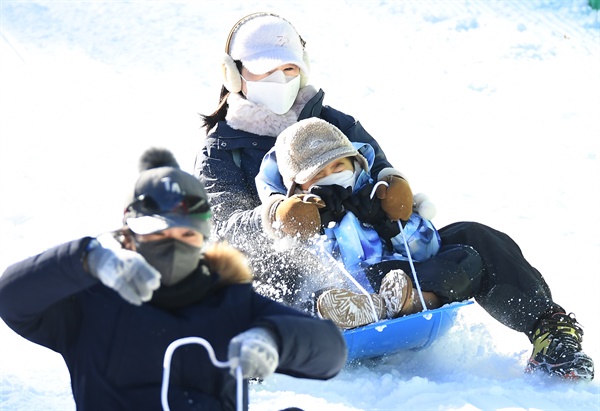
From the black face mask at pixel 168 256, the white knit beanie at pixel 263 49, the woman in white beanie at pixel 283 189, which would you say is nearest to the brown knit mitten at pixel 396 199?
the woman in white beanie at pixel 283 189

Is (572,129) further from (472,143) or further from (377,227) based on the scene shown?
(377,227)

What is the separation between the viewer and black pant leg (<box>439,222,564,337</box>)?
4.12 metres

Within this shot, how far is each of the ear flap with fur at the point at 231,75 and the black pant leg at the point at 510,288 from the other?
1.17m

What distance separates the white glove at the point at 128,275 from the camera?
2.02 meters

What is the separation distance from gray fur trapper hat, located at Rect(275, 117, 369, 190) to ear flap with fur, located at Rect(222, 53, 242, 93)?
1.90 ft

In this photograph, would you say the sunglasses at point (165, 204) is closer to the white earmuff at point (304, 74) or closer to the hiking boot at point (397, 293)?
the hiking boot at point (397, 293)

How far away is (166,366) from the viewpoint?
2.15 meters

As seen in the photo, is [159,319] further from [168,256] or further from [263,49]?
[263,49]

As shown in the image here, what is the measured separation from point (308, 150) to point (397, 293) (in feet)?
2.03

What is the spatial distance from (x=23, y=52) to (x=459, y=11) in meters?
3.42

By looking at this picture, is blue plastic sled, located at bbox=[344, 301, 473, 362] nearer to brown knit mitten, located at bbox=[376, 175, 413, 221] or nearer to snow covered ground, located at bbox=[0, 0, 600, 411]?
snow covered ground, located at bbox=[0, 0, 600, 411]

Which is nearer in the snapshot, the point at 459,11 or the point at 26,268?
the point at 26,268

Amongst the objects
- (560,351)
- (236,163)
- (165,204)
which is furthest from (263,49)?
(165,204)

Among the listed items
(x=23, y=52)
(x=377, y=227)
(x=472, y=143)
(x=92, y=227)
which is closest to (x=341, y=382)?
(x=377, y=227)
